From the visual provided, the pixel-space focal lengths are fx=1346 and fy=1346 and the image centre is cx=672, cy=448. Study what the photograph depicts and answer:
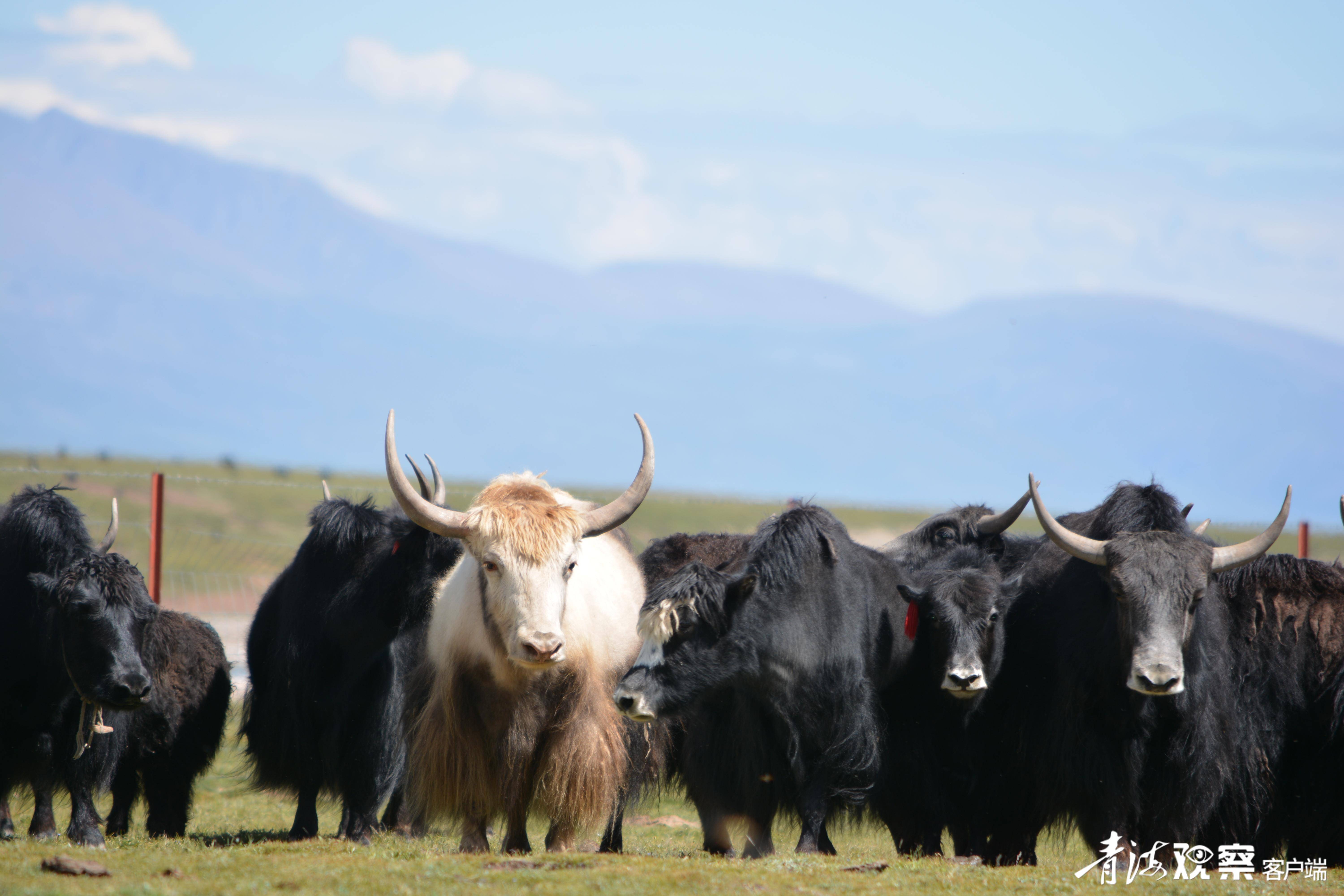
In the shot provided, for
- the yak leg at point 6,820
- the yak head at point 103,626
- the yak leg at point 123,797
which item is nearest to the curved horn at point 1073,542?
the yak head at point 103,626

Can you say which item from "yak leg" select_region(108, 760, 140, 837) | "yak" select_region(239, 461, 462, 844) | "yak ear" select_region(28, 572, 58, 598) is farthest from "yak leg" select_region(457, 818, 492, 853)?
"yak ear" select_region(28, 572, 58, 598)

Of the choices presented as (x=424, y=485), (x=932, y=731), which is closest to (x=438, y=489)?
(x=424, y=485)

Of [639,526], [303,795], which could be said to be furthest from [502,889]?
[639,526]

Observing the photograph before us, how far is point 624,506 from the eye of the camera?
6.27 metres

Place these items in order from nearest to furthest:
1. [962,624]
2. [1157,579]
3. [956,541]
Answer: [1157,579], [962,624], [956,541]

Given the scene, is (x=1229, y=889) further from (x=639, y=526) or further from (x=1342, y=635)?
(x=639, y=526)

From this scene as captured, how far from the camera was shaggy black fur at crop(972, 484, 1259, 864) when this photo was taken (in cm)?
604

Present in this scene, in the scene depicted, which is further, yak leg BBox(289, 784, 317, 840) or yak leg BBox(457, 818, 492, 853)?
yak leg BBox(289, 784, 317, 840)

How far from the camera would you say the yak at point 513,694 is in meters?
5.85

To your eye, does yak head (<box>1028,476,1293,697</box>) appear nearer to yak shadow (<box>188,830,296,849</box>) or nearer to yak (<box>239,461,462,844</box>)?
yak (<box>239,461,462,844</box>)

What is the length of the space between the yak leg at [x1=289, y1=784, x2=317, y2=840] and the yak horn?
405 cm

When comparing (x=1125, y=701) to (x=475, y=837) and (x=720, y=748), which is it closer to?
(x=720, y=748)

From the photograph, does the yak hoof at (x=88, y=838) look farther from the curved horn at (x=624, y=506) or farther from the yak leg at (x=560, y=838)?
the curved horn at (x=624, y=506)

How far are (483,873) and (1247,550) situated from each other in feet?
12.3
